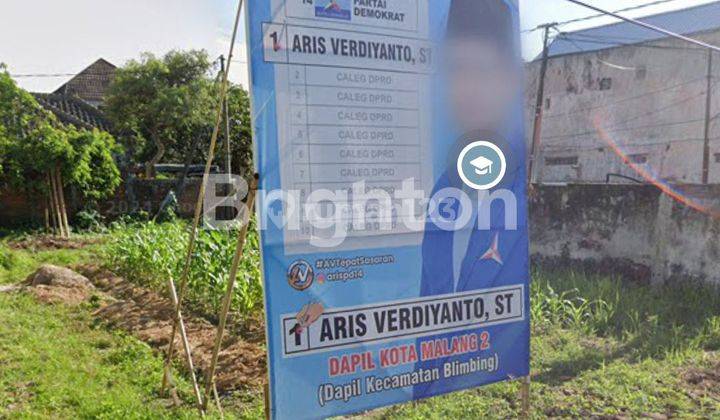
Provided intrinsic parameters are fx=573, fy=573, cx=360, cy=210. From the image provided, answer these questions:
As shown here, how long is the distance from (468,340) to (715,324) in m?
3.78

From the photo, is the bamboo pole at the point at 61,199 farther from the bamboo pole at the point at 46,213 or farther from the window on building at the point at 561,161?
the window on building at the point at 561,161

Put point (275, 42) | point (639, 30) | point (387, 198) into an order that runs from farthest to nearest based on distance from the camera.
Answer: point (639, 30)
point (387, 198)
point (275, 42)

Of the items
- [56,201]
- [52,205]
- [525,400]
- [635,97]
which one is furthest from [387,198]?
[635,97]

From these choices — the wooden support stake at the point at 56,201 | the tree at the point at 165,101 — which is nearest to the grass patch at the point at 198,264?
the wooden support stake at the point at 56,201

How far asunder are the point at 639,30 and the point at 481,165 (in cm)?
1603

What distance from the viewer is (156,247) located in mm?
7621

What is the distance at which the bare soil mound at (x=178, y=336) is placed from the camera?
428 centimetres

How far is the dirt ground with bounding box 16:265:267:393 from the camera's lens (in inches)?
173

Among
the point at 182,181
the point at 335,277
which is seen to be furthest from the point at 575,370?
the point at 182,181

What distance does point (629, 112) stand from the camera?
16984 millimetres

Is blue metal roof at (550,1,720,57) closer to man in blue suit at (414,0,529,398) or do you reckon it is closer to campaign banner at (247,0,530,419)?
man in blue suit at (414,0,529,398)

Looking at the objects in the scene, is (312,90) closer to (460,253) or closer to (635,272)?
(460,253)

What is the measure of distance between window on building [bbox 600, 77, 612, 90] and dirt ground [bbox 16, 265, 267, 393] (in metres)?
15.2

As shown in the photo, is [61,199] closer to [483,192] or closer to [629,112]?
[483,192]
